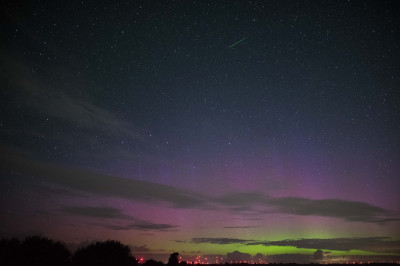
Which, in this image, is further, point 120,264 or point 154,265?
point 154,265

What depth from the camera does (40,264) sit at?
21031 millimetres

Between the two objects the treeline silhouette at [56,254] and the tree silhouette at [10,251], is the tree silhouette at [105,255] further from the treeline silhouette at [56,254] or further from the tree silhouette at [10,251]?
the tree silhouette at [10,251]

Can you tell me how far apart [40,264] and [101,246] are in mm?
4834

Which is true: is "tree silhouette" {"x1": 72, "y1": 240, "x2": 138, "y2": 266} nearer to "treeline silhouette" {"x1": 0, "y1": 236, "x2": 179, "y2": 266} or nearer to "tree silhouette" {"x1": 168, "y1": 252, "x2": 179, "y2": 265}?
"treeline silhouette" {"x1": 0, "y1": 236, "x2": 179, "y2": 266}

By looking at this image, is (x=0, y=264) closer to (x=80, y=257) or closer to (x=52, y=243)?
(x=52, y=243)

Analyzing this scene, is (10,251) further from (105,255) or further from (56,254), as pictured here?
(105,255)

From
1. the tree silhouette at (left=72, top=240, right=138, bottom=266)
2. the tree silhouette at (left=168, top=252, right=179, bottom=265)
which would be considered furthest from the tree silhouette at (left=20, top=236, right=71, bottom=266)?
the tree silhouette at (left=168, top=252, right=179, bottom=265)

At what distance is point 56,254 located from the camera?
72.9ft

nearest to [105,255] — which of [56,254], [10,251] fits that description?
[56,254]

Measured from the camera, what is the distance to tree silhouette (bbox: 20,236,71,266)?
21.0m

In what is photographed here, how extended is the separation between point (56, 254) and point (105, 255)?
383 centimetres

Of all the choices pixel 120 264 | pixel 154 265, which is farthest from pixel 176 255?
pixel 120 264

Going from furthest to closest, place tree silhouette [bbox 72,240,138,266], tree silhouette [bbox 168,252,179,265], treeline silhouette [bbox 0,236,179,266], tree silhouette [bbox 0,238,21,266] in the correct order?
tree silhouette [bbox 168,252,179,265] < tree silhouette [bbox 72,240,138,266] < treeline silhouette [bbox 0,236,179,266] < tree silhouette [bbox 0,238,21,266]

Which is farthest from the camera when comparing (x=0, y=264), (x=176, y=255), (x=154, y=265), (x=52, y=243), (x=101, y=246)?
(x=176, y=255)
